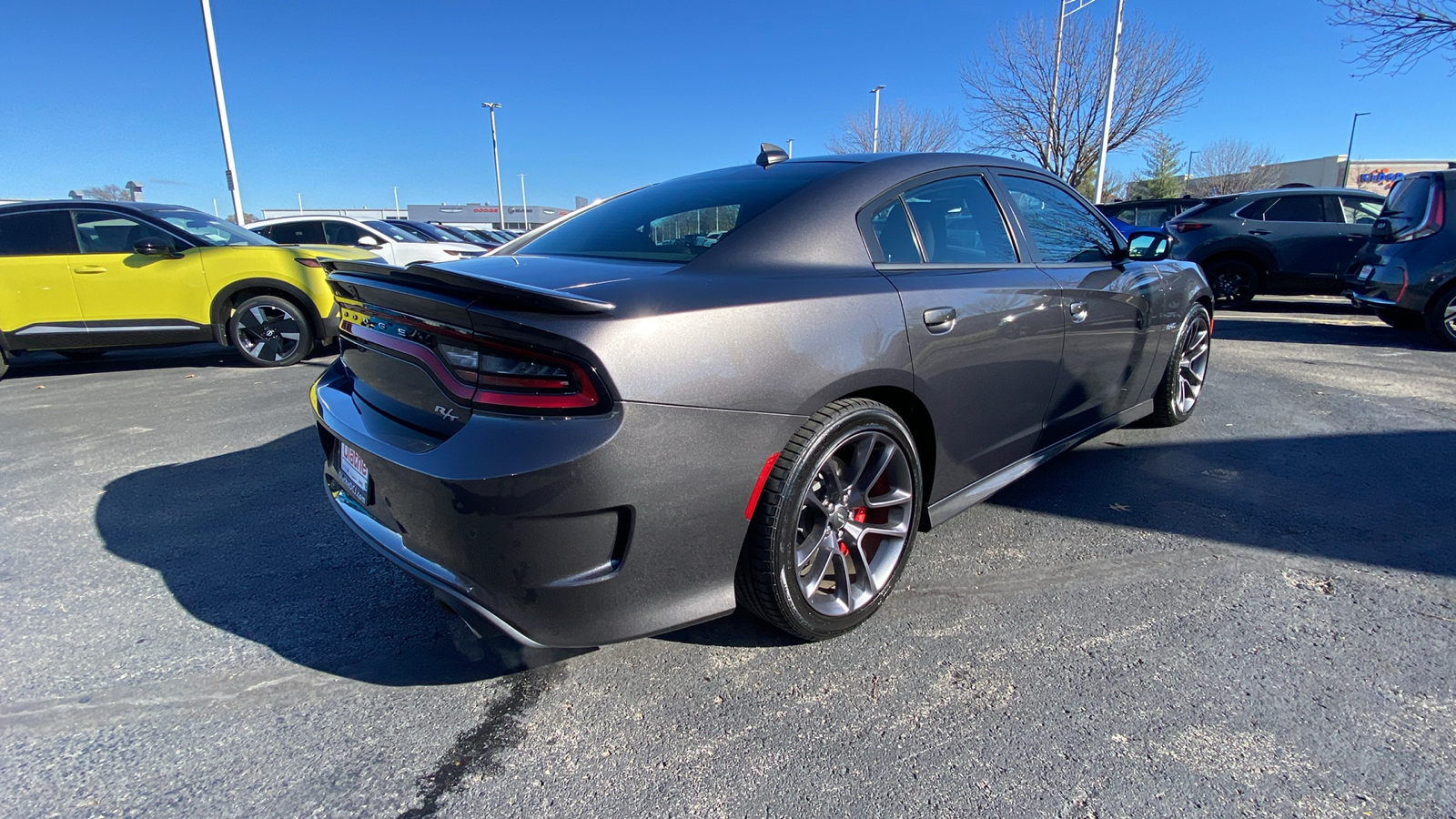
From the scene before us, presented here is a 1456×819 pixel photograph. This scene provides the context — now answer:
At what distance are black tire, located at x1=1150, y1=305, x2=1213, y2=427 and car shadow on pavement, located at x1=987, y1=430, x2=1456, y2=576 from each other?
0.18 m

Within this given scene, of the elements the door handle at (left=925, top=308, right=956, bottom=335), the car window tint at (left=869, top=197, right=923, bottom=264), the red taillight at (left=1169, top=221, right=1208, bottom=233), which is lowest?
the door handle at (left=925, top=308, right=956, bottom=335)

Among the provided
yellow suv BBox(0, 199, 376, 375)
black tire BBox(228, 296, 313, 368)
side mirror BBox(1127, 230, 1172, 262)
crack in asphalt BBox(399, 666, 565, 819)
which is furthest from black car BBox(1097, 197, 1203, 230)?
crack in asphalt BBox(399, 666, 565, 819)

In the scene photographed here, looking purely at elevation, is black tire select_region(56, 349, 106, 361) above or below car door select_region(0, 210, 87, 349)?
below

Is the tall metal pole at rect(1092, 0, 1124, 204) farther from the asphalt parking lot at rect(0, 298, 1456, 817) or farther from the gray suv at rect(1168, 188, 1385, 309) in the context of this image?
the asphalt parking lot at rect(0, 298, 1456, 817)

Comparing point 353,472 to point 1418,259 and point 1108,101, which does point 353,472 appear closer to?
point 1418,259

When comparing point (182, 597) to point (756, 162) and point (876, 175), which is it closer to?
point (756, 162)

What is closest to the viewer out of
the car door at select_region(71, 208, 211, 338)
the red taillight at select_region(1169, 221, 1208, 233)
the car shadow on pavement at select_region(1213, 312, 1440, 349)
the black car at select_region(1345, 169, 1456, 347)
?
the car door at select_region(71, 208, 211, 338)

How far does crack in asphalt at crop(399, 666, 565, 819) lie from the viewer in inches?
66.9

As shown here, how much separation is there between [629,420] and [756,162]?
5.59 ft

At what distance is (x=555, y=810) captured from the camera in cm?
164

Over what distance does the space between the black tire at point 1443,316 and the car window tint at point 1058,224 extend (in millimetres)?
5754

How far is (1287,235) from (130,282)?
41.7 feet

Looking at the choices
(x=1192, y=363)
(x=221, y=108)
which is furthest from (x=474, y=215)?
(x=1192, y=363)

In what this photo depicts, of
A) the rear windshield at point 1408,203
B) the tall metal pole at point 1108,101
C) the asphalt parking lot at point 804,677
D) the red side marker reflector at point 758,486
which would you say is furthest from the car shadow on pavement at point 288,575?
the tall metal pole at point 1108,101
